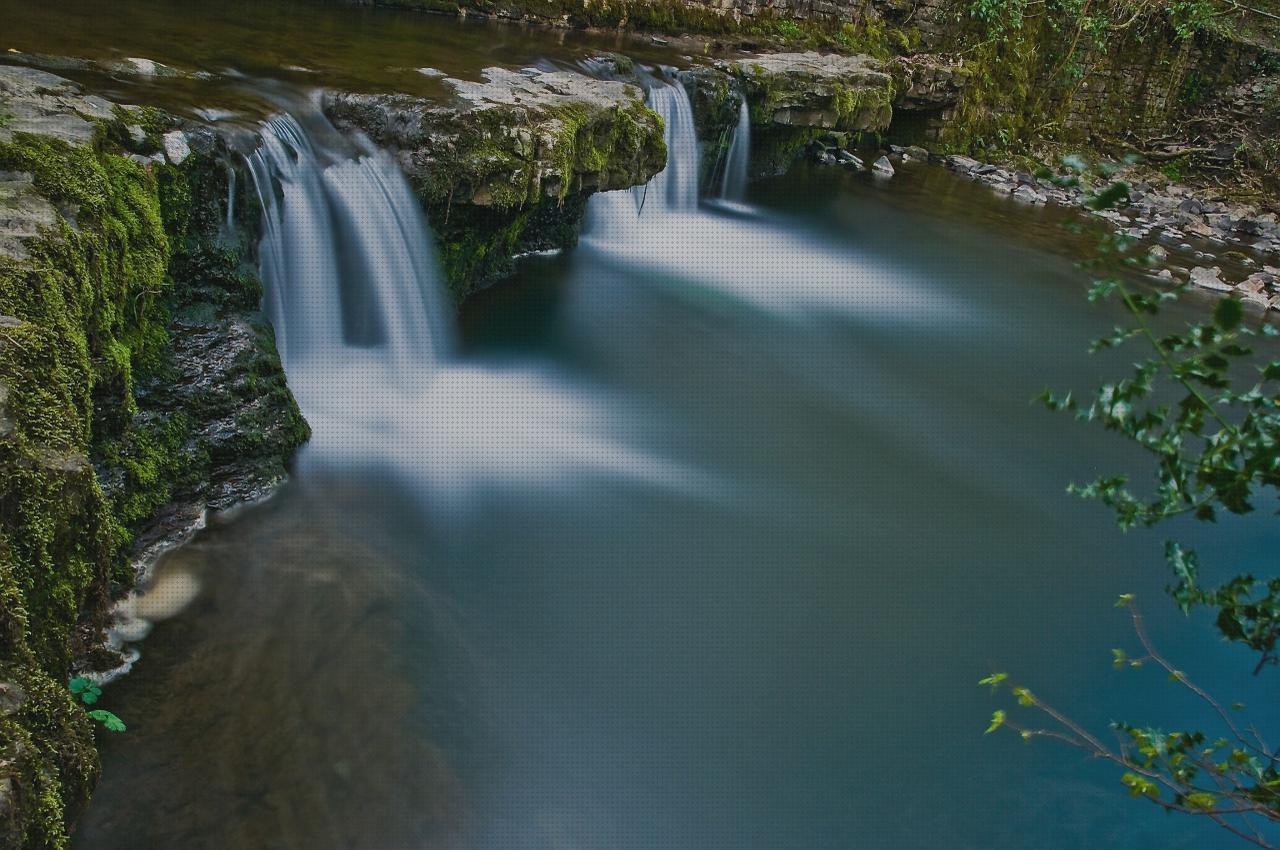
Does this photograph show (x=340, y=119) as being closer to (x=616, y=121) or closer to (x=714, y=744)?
(x=616, y=121)

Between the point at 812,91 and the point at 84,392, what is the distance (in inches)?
Result: 393

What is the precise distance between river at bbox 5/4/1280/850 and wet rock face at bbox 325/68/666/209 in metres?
0.35

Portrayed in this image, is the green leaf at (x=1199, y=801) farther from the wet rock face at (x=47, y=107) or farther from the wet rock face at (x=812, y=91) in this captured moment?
the wet rock face at (x=812, y=91)

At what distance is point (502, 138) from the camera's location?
6.90m

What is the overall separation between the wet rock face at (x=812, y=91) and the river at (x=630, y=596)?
4.02m

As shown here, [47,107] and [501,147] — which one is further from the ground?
[47,107]

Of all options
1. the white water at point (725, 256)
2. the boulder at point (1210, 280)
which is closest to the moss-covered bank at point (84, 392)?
the white water at point (725, 256)

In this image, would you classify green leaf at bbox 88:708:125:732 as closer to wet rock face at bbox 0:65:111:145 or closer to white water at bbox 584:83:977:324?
wet rock face at bbox 0:65:111:145

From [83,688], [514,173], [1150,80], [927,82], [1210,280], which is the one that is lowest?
[83,688]

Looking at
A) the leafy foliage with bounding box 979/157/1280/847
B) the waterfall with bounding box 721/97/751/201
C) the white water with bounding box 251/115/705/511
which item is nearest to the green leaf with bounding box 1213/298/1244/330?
the leafy foliage with bounding box 979/157/1280/847

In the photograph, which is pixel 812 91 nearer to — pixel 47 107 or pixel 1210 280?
pixel 1210 280

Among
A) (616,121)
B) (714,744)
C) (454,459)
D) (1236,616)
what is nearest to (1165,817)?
(714,744)

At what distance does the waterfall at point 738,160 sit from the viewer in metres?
11.6

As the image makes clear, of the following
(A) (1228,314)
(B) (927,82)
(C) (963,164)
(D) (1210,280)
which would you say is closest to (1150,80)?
(C) (963,164)
